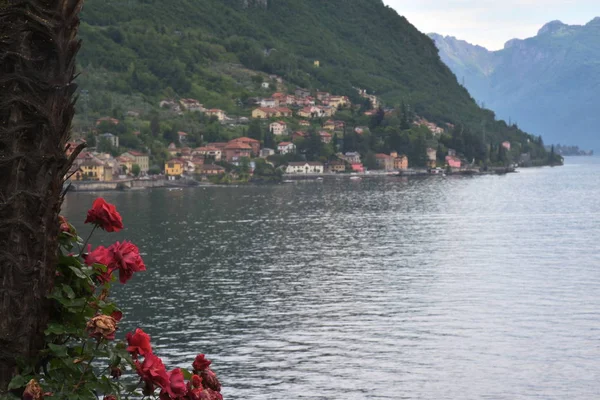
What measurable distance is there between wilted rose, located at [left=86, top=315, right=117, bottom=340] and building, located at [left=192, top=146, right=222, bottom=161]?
158 m

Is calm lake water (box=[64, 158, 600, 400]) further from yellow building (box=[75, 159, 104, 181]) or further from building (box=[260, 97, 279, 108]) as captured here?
building (box=[260, 97, 279, 108])

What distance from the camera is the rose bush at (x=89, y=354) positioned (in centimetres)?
427

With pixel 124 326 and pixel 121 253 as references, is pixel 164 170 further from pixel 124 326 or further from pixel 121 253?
pixel 121 253

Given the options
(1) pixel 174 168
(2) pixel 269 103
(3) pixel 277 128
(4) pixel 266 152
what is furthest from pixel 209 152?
(2) pixel 269 103

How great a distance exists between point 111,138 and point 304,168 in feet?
114

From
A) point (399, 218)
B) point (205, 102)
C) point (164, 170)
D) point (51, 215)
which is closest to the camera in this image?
point (51, 215)

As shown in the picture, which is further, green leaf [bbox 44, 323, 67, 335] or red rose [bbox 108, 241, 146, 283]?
red rose [bbox 108, 241, 146, 283]

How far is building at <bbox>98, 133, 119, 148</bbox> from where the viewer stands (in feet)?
503

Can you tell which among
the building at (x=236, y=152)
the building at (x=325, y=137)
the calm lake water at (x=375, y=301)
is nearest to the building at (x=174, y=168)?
the building at (x=236, y=152)

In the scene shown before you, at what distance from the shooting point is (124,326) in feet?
120

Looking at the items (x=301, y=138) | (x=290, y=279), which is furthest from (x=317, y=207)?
(x=301, y=138)

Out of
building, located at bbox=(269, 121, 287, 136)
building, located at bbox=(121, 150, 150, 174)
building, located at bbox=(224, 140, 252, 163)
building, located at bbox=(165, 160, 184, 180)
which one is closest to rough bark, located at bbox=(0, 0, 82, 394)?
building, located at bbox=(121, 150, 150, 174)

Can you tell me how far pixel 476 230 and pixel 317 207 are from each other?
25.9 meters

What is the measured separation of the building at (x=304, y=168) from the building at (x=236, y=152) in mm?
7878
